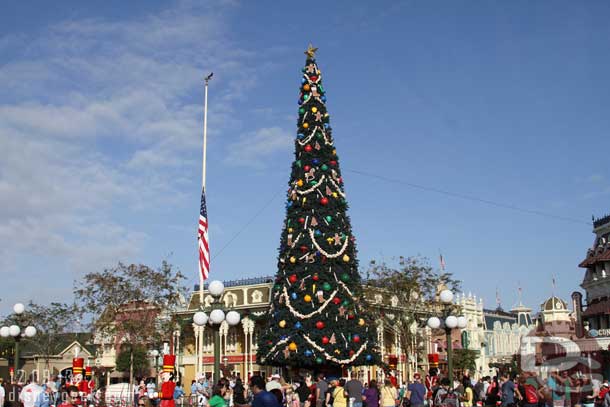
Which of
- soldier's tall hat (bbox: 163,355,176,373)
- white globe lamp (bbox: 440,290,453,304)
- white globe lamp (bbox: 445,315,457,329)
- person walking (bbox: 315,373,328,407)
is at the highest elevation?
white globe lamp (bbox: 440,290,453,304)

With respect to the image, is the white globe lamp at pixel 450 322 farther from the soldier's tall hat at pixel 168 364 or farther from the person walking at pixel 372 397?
the soldier's tall hat at pixel 168 364

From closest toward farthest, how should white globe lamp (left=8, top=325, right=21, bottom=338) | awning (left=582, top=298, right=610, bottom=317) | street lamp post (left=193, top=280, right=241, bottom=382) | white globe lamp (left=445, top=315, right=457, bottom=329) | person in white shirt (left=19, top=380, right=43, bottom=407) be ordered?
person in white shirt (left=19, top=380, right=43, bottom=407) → street lamp post (left=193, top=280, right=241, bottom=382) → white globe lamp (left=445, top=315, right=457, bottom=329) → white globe lamp (left=8, top=325, right=21, bottom=338) → awning (left=582, top=298, right=610, bottom=317)

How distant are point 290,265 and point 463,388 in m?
8.04

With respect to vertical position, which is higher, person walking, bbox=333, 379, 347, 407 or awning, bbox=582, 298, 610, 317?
awning, bbox=582, 298, 610, 317

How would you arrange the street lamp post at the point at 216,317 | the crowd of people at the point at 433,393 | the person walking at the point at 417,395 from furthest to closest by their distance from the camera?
1. the street lamp post at the point at 216,317
2. the person walking at the point at 417,395
3. the crowd of people at the point at 433,393

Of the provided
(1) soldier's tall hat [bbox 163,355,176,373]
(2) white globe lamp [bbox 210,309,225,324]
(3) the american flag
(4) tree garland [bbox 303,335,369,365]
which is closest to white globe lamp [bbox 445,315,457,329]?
(4) tree garland [bbox 303,335,369,365]

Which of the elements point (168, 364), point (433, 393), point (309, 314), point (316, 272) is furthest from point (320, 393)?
point (316, 272)

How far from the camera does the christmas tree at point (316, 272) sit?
2588 cm

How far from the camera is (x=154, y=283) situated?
131 ft

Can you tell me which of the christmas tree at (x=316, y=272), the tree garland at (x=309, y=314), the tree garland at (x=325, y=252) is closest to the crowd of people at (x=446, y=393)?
the christmas tree at (x=316, y=272)

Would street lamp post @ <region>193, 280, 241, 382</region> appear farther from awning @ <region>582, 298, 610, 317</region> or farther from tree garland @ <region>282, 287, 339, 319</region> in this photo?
awning @ <region>582, 298, 610, 317</region>

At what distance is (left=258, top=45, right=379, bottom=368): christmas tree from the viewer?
1019 inches

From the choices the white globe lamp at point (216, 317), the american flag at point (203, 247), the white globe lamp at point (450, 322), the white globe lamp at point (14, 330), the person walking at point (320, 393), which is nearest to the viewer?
the white globe lamp at point (216, 317)

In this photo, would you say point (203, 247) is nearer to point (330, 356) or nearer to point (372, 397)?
point (330, 356)
